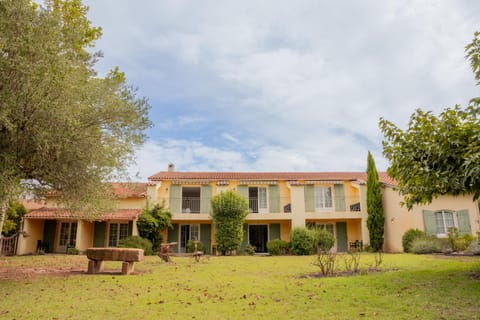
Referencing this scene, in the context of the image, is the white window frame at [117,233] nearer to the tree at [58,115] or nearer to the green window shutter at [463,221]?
the tree at [58,115]

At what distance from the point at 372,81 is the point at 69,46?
11966mm

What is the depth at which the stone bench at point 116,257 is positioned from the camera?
12898mm

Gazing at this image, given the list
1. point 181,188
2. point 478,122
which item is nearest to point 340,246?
point 181,188

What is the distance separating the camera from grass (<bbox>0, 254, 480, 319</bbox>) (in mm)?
6668

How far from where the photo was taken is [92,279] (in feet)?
38.1

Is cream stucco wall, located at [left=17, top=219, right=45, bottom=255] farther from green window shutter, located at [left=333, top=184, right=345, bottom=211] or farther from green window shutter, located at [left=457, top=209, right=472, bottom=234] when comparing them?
green window shutter, located at [left=457, top=209, right=472, bottom=234]

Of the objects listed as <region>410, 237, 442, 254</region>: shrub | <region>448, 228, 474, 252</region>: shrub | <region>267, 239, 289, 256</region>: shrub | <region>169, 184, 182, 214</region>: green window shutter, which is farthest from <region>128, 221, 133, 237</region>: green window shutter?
<region>448, 228, 474, 252</region>: shrub

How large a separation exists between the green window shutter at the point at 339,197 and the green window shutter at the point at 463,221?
7.85 meters

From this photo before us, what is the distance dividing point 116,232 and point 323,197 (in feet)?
53.3

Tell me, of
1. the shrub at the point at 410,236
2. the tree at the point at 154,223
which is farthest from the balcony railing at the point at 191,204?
the shrub at the point at 410,236

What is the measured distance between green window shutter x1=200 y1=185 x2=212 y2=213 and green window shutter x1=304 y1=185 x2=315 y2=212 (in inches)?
296

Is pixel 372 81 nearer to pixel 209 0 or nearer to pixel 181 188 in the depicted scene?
pixel 209 0

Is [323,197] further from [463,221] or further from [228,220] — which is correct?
[463,221]

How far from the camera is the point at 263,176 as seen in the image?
97.6ft
